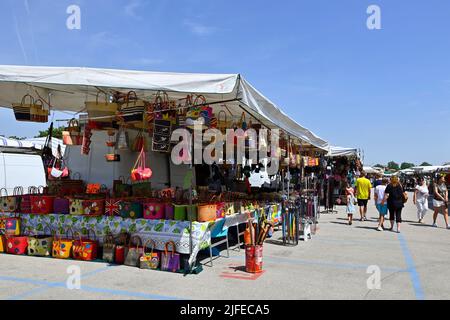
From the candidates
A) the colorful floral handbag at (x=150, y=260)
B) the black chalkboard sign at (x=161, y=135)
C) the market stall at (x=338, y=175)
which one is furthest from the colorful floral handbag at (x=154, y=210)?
the market stall at (x=338, y=175)

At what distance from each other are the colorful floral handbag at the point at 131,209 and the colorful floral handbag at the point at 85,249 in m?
0.71

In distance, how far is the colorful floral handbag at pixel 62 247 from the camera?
21.5 feet

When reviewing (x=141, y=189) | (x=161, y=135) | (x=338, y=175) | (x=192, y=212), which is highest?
(x=161, y=135)

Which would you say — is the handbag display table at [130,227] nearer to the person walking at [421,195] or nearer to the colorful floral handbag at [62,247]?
the colorful floral handbag at [62,247]

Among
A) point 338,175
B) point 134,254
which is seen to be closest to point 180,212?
point 134,254

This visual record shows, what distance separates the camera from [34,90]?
743 cm

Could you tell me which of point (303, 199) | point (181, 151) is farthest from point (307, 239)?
point (181, 151)

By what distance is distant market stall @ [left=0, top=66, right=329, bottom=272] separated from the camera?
581cm

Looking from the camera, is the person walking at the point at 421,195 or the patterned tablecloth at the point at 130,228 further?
the person walking at the point at 421,195

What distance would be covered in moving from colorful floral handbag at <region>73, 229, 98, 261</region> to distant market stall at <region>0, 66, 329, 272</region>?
0.02m

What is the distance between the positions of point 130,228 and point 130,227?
0.02 metres

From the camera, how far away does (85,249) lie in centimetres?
644

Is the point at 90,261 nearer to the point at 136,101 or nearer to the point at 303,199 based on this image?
the point at 136,101

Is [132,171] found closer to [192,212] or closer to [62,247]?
[192,212]
